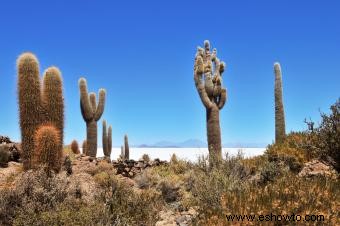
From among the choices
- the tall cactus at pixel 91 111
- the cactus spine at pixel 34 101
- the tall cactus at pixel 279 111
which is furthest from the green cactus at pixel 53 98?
the tall cactus at pixel 279 111

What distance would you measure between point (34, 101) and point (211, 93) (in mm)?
9931

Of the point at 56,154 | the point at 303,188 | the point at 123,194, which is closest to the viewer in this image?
the point at 303,188

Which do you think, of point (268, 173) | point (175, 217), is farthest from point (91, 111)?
point (175, 217)

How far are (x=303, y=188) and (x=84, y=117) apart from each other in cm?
1795

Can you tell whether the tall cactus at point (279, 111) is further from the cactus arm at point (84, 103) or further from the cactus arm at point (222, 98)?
the cactus arm at point (84, 103)

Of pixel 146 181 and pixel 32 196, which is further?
pixel 146 181

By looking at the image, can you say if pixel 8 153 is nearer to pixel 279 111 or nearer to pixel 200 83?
pixel 200 83

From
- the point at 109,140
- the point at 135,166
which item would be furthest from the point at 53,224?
the point at 109,140

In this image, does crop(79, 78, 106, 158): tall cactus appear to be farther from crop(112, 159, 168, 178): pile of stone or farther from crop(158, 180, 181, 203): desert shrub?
crop(158, 180, 181, 203): desert shrub

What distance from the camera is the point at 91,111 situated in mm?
23703

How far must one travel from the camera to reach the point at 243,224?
224 inches

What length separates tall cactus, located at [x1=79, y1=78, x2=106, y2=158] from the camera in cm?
2314

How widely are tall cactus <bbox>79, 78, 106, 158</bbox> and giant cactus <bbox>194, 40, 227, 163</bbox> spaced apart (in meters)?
Result: 5.53

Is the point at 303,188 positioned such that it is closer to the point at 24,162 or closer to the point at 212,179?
the point at 212,179
